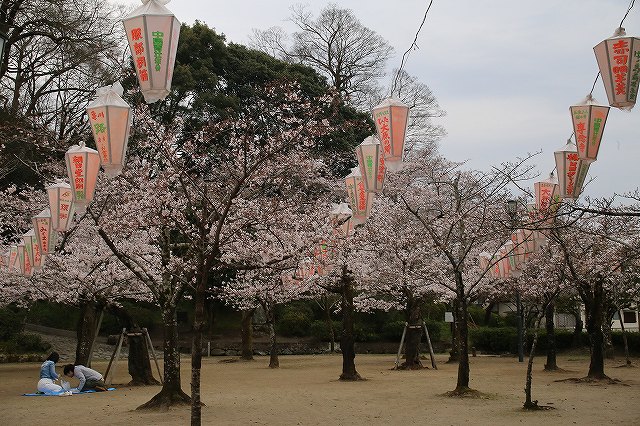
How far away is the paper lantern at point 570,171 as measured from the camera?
905 cm

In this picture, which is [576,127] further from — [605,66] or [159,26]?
[159,26]

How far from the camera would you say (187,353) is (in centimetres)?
3106

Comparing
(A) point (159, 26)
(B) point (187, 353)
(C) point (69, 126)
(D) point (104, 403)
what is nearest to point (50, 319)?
(B) point (187, 353)

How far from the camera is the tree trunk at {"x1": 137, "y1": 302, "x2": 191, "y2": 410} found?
1238 centimetres

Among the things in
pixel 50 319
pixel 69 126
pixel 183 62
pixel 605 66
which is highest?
pixel 183 62

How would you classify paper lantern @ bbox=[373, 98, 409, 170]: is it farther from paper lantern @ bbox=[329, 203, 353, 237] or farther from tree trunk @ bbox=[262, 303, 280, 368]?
tree trunk @ bbox=[262, 303, 280, 368]

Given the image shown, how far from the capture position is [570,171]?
30.1 feet

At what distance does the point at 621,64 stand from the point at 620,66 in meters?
0.02

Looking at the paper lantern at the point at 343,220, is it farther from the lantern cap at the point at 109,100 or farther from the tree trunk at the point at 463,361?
the lantern cap at the point at 109,100

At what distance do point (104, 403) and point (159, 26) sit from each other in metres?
9.17

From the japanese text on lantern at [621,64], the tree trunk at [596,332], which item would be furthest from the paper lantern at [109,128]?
the tree trunk at [596,332]

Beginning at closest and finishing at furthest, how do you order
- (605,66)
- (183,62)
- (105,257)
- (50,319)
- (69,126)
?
1. (605,66)
2. (105,257)
3. (69,126)
4. (183,62)
5. (50,319)

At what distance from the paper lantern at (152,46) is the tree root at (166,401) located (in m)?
7.14

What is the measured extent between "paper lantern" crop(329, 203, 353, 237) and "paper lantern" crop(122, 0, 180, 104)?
8579mm
